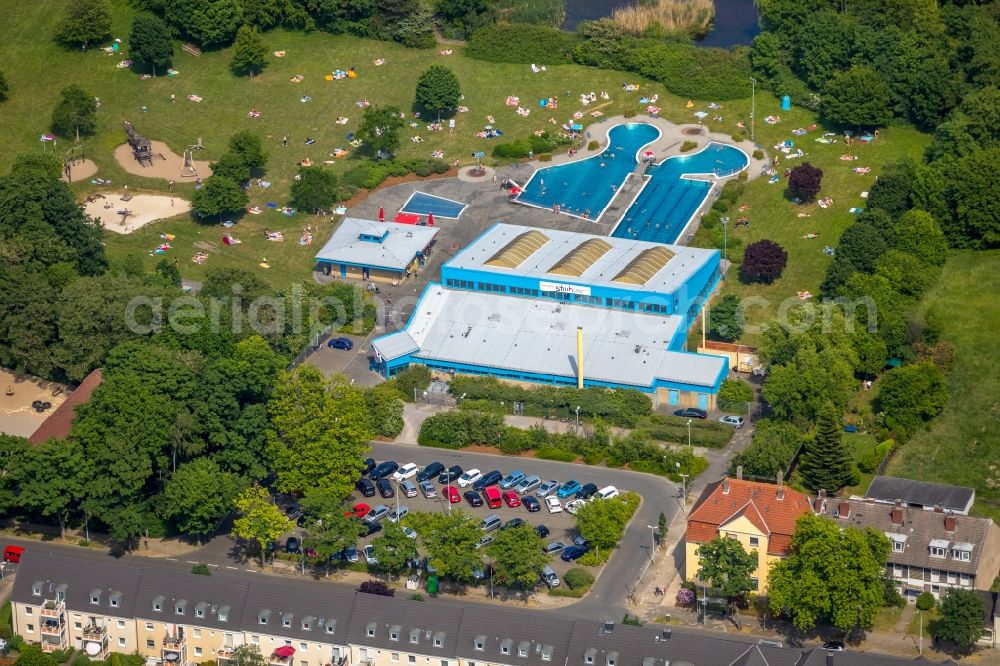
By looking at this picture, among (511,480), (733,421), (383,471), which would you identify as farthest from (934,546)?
(383,471)

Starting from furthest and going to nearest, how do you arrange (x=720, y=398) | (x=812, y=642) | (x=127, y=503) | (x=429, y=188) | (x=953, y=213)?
1. (x=429, y=188)
2. (x=953, y=213)
3. (x=720, y=398)
4. (x=127, y=503)
5. (x=812, y=642)

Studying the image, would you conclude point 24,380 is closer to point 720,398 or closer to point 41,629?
point 41,629

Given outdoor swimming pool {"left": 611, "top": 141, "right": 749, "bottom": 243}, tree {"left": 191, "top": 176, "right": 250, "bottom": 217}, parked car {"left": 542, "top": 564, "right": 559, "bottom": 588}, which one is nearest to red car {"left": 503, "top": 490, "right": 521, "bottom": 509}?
parked car {"left": 542, "top": 564, "right": 559, "bottom": 588}

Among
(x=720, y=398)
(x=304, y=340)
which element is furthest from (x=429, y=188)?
(x=720, y=398)

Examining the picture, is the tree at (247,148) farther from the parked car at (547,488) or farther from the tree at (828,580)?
the tree at (828,580)

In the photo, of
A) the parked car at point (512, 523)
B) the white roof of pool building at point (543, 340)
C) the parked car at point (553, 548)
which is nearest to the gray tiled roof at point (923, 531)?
the parked car at point (553, 548)

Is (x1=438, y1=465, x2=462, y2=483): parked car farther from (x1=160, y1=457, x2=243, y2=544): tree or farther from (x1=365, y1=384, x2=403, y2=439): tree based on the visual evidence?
(x1=160, y1=457, x2=243, y2=544): tree

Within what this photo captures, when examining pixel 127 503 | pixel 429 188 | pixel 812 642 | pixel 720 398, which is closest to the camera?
pixel 812 642
